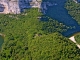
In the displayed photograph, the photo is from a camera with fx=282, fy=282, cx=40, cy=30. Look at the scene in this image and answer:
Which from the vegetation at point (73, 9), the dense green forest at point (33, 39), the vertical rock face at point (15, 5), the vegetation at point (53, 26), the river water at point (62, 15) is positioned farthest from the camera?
the vegetation at point (73, 9)

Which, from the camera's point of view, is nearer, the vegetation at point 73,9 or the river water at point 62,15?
the river water at point 62,15

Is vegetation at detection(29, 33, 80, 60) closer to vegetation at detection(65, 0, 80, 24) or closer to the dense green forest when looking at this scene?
the dense green forest

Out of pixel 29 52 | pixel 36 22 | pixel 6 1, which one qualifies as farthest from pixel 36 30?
pixel 6 1

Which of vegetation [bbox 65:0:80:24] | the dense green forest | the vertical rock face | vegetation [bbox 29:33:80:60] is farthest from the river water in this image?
vegetation [bbox 29:33:80:60]

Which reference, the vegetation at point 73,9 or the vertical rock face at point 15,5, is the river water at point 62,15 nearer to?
the vegetation at point 73,9

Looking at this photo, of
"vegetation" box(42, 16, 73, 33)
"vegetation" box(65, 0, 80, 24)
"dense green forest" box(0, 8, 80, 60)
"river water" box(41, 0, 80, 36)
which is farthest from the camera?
"vegetation" box(65, 0, 80, 24)

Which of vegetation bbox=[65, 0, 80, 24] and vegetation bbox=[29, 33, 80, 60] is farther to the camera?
vegetation bbox=[65, 0, 80, 24]

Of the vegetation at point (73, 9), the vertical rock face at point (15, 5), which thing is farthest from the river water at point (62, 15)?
the vertical rock face at point (15, 5)
